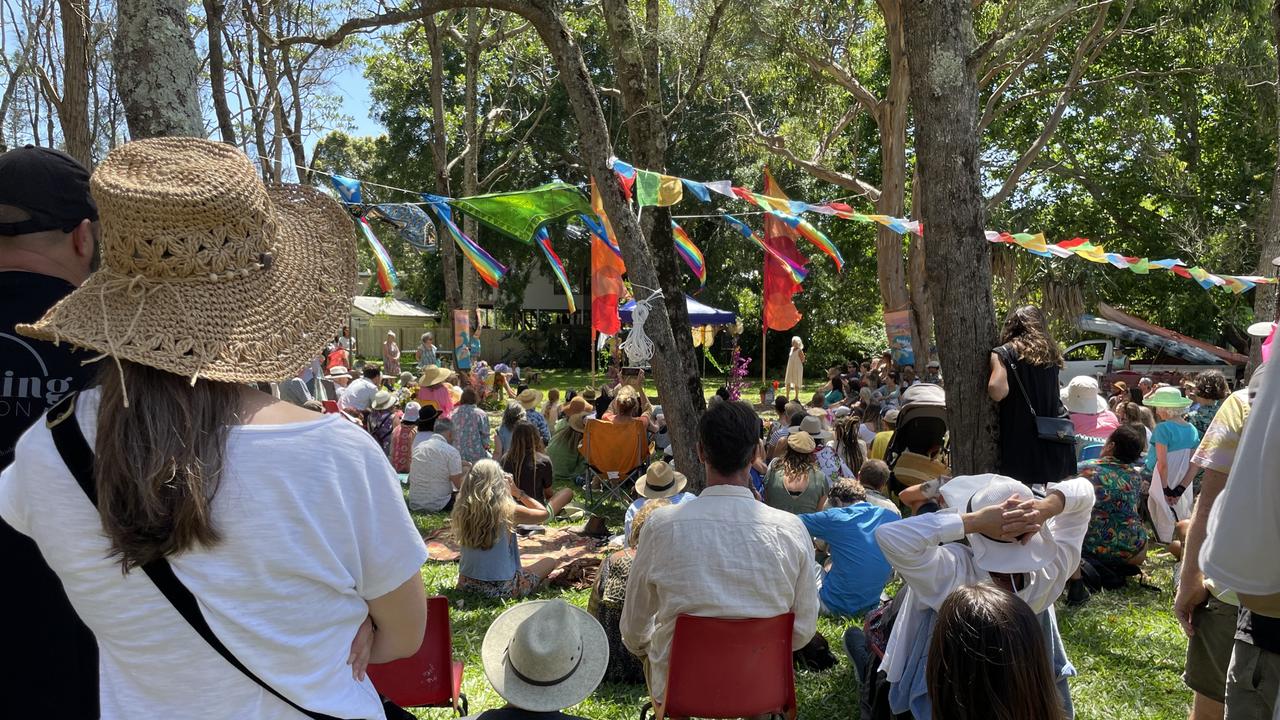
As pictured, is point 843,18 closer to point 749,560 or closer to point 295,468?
point 749,560

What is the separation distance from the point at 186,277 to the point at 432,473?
783 centimetres

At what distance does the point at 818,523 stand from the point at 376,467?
14.4 ft

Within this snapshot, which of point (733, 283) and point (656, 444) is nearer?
point (656, 444)

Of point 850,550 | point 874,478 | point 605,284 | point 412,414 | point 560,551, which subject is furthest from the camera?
point 412,414

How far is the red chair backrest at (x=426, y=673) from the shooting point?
3381 millimetres

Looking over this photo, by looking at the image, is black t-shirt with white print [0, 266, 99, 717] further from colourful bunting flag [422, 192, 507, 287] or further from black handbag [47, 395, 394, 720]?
colourful bunting flag [422, 192, 507, 287]

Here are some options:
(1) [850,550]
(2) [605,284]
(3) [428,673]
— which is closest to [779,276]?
(2) [605,284]

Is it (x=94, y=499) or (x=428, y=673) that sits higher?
(x=94, y=499)

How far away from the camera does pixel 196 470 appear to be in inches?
47.2

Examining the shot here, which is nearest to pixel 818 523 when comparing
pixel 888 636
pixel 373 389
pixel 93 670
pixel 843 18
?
pixel 888 636

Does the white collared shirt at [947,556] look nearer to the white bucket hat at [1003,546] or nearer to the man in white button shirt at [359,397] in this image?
the white bucket hat at [1003,546]

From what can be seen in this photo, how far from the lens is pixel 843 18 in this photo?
49.6ft

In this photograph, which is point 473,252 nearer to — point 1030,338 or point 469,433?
point 469,433

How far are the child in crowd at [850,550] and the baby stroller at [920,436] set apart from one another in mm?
872
